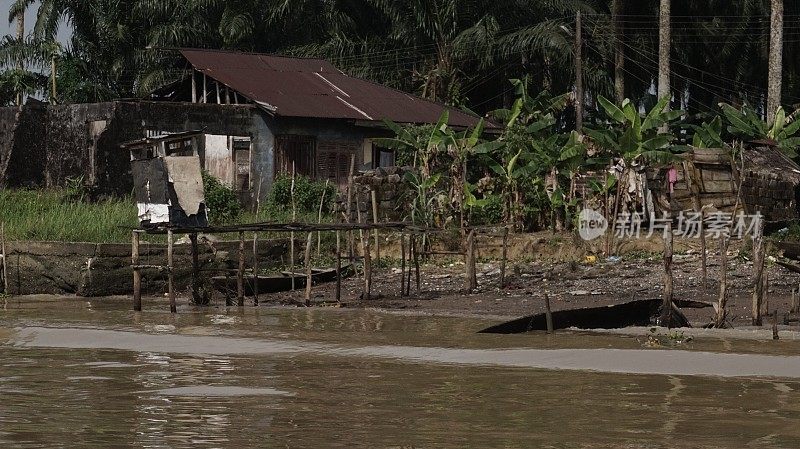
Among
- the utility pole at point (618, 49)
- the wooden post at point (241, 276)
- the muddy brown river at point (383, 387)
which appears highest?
the utility pole at point (618, 49)

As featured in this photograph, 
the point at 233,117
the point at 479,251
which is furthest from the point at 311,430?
the point at 233,117

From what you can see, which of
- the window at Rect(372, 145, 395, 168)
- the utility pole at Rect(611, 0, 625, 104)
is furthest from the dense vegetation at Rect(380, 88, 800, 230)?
the utility pole at Rect(611, 0, 625, 104)

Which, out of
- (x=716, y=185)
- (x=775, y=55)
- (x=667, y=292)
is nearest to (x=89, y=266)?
(x=667, y=292)

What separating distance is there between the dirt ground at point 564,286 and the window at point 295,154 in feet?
20.2

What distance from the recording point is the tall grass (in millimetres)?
22359

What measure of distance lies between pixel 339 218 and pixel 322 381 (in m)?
12.8

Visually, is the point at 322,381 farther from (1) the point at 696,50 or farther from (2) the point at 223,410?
(1) the point at 696,50

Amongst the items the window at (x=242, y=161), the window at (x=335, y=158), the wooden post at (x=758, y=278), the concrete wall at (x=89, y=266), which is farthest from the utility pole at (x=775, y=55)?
the wooden post at (x=758, y=278)

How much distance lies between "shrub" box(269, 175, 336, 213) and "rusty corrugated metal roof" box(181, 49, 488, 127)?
1508 millimetres

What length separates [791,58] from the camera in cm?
3934

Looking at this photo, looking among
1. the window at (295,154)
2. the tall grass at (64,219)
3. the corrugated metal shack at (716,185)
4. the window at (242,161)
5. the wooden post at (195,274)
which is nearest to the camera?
the wooden post at (195,274)

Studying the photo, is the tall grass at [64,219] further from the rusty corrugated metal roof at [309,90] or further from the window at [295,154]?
the rusty corrugated metal roof at [309,90]

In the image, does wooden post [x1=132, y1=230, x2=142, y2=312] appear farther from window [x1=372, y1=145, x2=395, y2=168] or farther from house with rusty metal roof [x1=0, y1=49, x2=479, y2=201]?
window [x1=372, y1=145, x2=395, y2=168]

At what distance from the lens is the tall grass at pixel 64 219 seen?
22.4 metres
